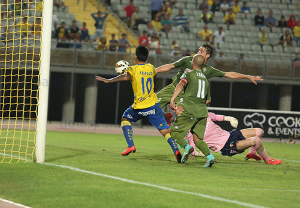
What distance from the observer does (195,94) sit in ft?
24.1

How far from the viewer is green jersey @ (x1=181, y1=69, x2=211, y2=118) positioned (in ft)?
24.0

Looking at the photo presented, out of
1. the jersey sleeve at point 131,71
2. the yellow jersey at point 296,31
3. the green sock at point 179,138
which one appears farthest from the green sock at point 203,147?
the yellow jersey at point 296,31

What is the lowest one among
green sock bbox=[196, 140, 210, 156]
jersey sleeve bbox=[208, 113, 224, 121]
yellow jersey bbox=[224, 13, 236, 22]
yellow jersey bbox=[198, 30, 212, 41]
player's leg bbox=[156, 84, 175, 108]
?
green sock bbox=[196, 140, 210, 156]

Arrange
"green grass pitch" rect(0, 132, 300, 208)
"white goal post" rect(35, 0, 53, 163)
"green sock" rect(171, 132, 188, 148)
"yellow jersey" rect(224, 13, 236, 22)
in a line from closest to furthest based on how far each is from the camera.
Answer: "green grass pitch" rect(0, 132, 300, 208)
"white goal post" rect(35, 0, 53, 163)
"green sock" rect(171, 132, 188, 148)
"yellow jersey" rect(224, 13, 236, 22)

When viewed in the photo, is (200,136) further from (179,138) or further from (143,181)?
(143,181)

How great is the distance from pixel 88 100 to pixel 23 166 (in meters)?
14.0

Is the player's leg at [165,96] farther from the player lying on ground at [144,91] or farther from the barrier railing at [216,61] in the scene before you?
the barrier railing at [216,61]

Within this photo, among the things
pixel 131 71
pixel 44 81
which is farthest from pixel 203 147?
pixel 44 81

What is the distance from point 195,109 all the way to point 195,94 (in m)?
0.25

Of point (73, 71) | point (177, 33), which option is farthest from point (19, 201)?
point (177, 33)

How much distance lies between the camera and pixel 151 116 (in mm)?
7809

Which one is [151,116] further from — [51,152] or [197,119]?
[51,152]

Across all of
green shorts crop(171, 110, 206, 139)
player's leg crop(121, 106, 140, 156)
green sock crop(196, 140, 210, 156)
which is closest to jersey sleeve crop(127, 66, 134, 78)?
player's leg crop(121, 106, 140, 156)

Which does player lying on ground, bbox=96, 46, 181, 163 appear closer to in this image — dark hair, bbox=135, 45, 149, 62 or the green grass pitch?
dark hair, bbox=135, 45, 149, 62
